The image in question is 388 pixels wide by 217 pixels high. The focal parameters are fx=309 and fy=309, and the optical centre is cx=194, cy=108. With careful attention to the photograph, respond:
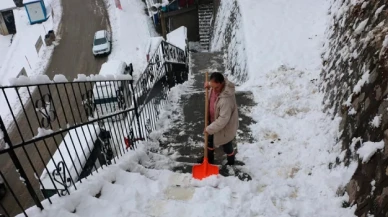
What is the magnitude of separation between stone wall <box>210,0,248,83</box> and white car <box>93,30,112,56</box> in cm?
737

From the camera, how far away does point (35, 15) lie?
2509 centimetres

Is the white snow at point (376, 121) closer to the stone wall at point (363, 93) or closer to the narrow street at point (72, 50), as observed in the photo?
the stone wall at point (363, 93)

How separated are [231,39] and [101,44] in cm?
1077

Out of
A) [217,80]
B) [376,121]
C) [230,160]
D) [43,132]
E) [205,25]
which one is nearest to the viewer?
[43,132]

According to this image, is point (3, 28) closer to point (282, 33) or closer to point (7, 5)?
point (7, 5)

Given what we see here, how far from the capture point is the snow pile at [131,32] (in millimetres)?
19891

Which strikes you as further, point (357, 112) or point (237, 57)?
point (237, 57)

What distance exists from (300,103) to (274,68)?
98.1 inches

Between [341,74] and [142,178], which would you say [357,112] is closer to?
[341,74]

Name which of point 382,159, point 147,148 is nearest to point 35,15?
point 147,148

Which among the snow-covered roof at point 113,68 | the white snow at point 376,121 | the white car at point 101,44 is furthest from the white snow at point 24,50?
the white snow at point 376,121

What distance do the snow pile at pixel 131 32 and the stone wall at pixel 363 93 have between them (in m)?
14.5

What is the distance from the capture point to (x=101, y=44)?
20391mm

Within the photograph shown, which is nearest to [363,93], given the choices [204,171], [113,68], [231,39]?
[204,171]
